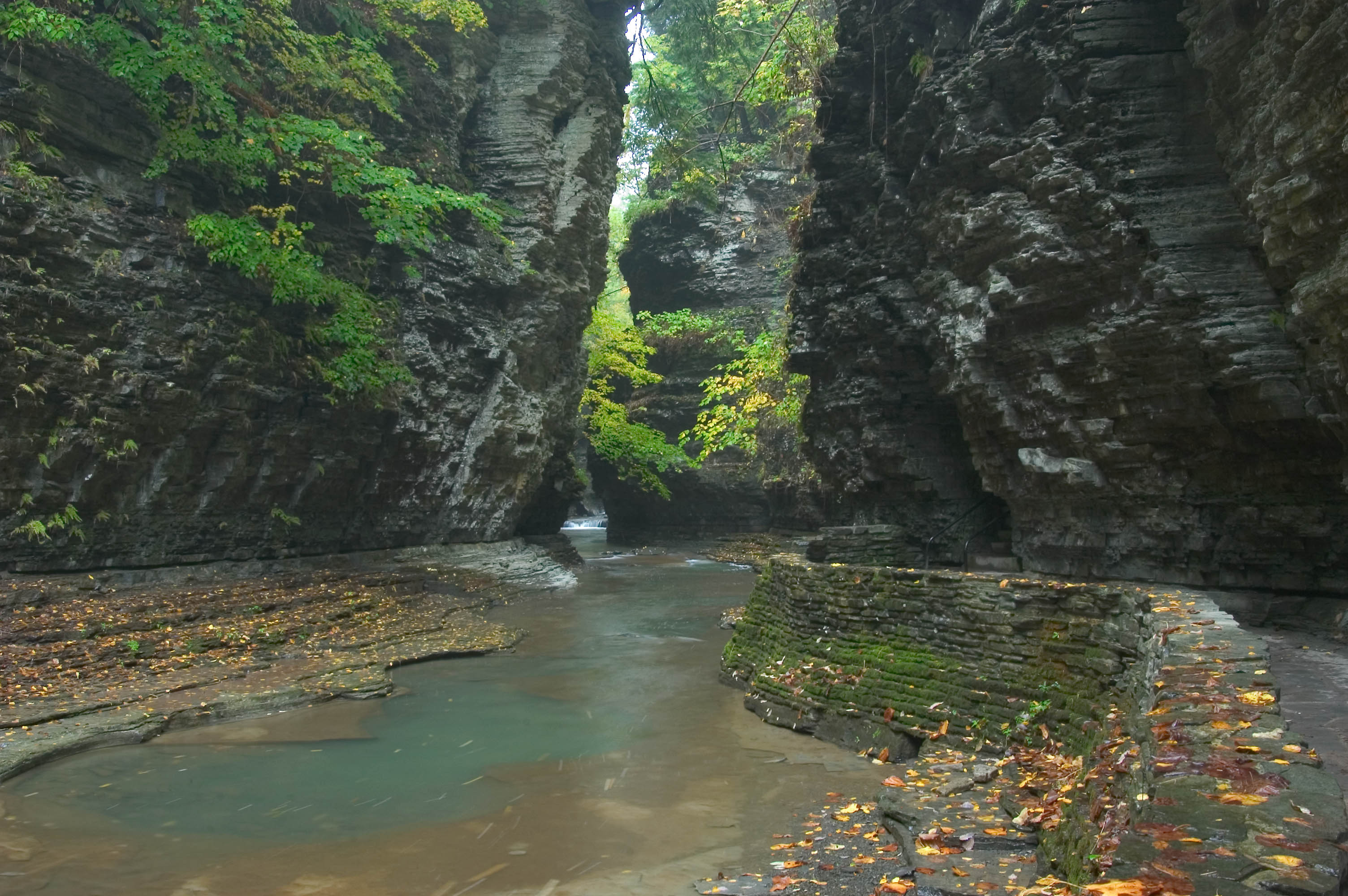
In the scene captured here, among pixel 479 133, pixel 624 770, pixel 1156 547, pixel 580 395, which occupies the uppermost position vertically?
pixel 479 133

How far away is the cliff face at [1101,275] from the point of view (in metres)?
8.33

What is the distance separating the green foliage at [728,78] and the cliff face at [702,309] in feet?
4.68

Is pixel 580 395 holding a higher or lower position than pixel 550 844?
higher

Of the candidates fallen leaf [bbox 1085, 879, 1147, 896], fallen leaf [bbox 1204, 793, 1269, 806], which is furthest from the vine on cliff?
fallen leaf [bbox 1085, 879, 1147, 896]

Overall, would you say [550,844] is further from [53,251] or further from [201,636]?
[53,251]

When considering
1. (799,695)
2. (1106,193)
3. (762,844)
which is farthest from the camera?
(1106,193)

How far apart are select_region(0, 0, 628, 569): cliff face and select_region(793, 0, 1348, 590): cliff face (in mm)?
8342

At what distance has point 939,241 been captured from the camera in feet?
43.6

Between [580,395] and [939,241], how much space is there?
13.4m

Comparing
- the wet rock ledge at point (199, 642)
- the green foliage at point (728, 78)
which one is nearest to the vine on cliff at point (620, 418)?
the green foliage at point (728, 78)

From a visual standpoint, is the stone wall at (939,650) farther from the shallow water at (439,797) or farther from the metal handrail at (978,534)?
the metal handrail at (978,534)

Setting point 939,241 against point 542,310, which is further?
point 542,310

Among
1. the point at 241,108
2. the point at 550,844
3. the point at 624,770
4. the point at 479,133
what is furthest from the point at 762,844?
the point at 479,133

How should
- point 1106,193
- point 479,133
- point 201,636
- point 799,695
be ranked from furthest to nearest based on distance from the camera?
point 479,133 < point 201,636 < point 1106,193 < point 799,695
